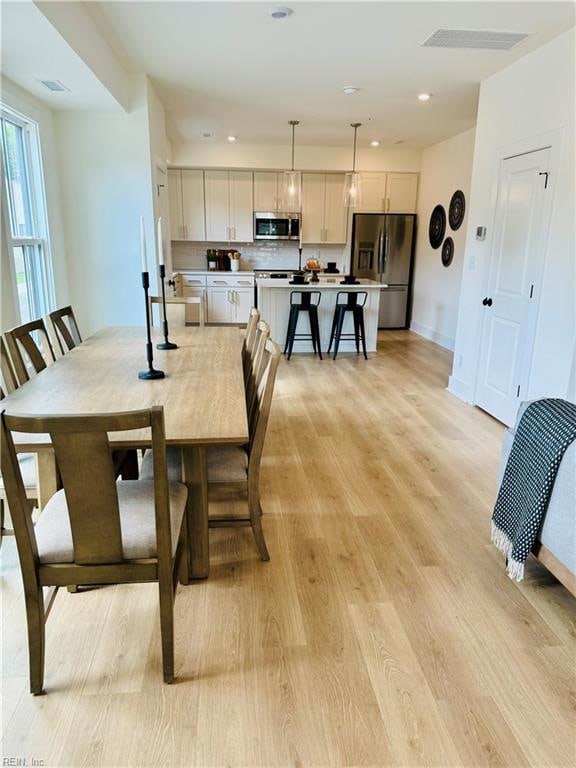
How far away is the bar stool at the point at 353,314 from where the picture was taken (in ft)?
19.8

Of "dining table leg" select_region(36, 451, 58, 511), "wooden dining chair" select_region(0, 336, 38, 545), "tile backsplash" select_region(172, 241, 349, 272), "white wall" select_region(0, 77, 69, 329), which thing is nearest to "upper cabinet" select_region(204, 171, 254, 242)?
"tile backsplash" select_region(172, 241, 349, 272)

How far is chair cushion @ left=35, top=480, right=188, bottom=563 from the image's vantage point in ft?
4.90

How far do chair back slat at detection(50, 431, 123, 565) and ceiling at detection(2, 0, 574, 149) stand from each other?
234 centimetres

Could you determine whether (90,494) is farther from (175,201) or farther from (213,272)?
(175,201)

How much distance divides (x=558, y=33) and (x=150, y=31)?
2701mm

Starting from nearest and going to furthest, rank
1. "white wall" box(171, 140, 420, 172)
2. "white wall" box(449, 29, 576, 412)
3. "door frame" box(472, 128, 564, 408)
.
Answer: "white wall" box(449, 29, 576, 412), "door frame" box(472, 128, 564, 408), "white wall" box(171, 140, 420, 172)

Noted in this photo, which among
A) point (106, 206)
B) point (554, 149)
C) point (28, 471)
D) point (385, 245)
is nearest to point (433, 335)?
point (385, 245)

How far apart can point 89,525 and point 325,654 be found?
94 centimetres

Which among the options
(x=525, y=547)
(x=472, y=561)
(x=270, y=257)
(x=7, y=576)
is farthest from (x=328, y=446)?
(x=270, y=257)

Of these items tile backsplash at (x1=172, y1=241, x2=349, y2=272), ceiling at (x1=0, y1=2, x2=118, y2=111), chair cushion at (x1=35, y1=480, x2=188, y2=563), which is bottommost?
chair cushion at (x1=35, y1=480, x2=188, y2=563)

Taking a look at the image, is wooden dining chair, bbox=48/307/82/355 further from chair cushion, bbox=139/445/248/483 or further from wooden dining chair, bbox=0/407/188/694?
wooden dining chair, bbox=0/407/188/694

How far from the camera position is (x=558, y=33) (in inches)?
126

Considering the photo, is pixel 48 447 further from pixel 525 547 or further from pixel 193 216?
pixel 193 216

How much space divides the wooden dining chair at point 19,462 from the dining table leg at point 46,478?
0.03 metres
